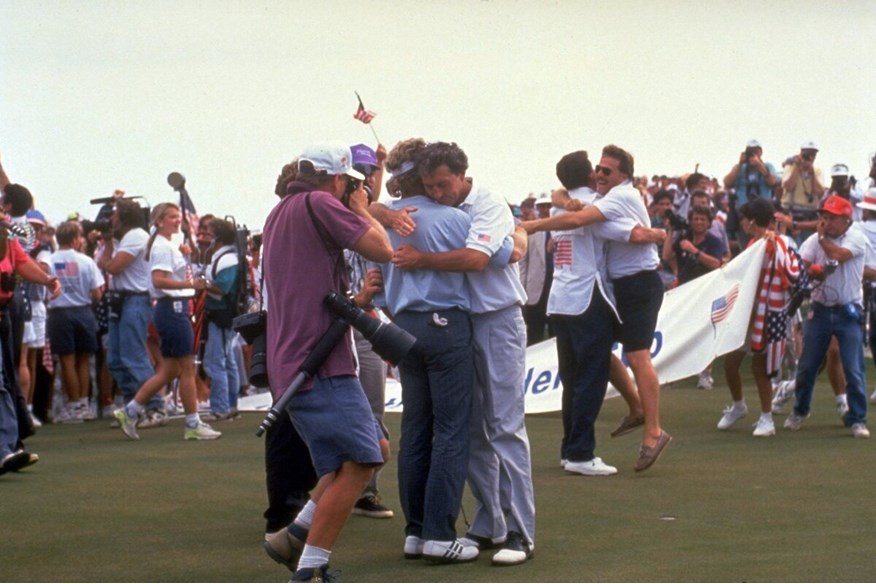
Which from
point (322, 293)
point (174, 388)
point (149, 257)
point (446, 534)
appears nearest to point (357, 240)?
point (322, 293)

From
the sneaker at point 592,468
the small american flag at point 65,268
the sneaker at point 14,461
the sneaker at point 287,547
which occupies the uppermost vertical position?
the small american flag at point 65,268

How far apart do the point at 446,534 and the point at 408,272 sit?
48.0 inches

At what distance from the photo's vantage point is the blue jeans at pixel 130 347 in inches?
585

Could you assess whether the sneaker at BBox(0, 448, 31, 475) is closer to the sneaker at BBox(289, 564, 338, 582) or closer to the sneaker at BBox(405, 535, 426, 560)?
the sneaker at BBox(405, 535, 426, 560)

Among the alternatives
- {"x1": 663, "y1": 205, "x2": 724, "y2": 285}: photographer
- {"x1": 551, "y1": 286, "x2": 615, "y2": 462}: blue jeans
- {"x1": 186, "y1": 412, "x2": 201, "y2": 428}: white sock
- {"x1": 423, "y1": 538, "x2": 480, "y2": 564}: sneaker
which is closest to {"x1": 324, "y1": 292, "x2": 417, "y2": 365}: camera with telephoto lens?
{"x1": 423, "y1": 538, "x2": 480, "y2": 564}: sneaker

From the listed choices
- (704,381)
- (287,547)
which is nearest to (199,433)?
(704,381)

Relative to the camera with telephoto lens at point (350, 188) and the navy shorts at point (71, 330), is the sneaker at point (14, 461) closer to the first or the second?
the camera with telephoto lens at point (350, 188)

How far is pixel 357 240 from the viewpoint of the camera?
21.4ft

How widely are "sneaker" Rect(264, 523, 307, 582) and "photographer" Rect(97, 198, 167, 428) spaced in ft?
25.7

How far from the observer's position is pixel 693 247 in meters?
17.3

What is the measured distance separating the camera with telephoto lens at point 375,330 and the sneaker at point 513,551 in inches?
43.7

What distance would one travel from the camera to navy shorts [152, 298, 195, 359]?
536 inches

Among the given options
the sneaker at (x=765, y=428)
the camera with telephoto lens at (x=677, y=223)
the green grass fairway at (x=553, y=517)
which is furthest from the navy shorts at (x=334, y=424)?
the camera with telephoto lens at (x=677, y=223)

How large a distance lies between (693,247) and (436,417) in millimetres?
10229
